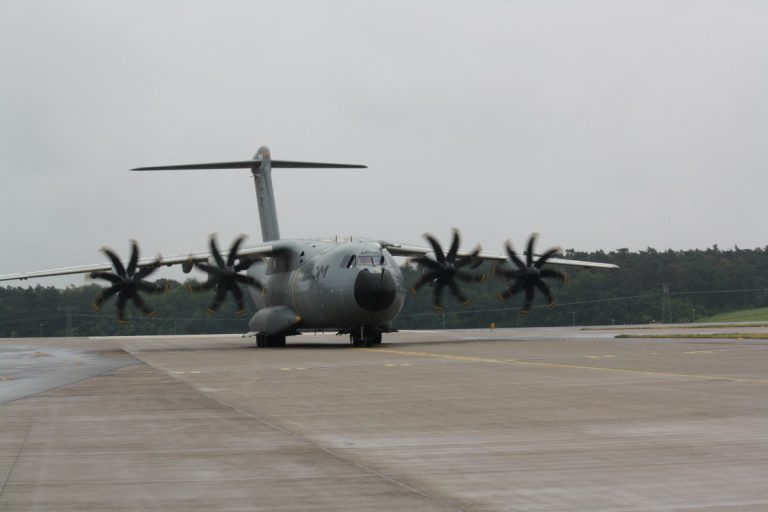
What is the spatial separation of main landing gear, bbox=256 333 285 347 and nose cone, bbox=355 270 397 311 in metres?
6.89

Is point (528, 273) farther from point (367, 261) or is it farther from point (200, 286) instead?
point (200, 286)

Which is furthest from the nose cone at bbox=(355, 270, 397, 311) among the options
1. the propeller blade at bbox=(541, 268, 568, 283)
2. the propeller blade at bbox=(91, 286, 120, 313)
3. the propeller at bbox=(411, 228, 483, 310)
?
the propeller blade at bbox=(91, 286, 120, 313)

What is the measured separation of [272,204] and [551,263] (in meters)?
13.9

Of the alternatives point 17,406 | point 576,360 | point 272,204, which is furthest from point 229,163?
point 17,406

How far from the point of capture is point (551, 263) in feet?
146

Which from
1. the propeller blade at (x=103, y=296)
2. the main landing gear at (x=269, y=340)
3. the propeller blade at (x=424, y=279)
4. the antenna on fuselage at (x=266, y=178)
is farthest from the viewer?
the antenna on fuselage at (x=266, y=178)

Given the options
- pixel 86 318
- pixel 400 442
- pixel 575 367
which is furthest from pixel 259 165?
pixel 86 318

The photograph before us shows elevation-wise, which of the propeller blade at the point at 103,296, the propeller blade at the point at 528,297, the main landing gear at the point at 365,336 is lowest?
the main landing gear at the point at 365,336

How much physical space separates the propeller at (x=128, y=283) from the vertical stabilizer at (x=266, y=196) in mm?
9180

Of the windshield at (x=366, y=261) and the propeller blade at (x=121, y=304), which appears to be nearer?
the windshield at (x=366, y=261)

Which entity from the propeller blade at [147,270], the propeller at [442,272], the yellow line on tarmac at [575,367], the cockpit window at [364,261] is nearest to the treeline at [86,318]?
the propeller blade at [147,270]

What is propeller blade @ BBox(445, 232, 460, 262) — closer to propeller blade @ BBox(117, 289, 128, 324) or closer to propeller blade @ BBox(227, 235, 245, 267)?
propeller blade @ BBox(227, 235, 245, 267)

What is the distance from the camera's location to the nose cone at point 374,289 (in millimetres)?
36438

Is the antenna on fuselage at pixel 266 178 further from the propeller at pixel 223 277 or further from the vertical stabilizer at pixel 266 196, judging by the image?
the propeller at pixel 223 277
